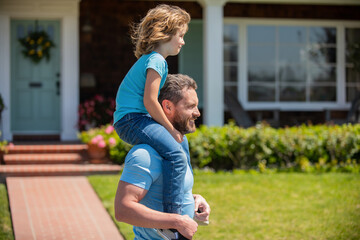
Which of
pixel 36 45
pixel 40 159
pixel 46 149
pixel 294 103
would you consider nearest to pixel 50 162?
pixel 40 159

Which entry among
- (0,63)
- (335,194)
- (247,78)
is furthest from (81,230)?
(247,78)

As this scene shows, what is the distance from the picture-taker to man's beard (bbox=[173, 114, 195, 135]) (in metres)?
1.86

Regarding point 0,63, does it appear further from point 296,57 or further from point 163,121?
point 163,121

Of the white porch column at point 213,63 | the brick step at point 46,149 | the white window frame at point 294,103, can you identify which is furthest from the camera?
the white window frame at point 294,103

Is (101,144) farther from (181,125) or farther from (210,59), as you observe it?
(181,125)

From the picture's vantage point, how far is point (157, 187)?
1.79m

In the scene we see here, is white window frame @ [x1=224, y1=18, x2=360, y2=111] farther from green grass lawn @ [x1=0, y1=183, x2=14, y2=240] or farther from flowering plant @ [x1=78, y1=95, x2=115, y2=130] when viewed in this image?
green grass lawn @ [x1=0, y1=183, x2=14, y2=240]

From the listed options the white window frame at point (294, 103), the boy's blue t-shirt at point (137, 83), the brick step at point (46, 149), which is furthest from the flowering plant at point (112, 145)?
the boy's blue t-shirt at point (137, 83)

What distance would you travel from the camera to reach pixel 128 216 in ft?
5.39

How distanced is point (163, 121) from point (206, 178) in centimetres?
519

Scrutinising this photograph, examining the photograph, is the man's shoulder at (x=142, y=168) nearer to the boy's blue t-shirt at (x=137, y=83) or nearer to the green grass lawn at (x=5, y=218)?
the boy's blue t-shirt at (x=137, y=83)

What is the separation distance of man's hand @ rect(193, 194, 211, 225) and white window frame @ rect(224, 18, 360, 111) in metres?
9.19

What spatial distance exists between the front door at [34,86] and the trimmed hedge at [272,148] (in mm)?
3541

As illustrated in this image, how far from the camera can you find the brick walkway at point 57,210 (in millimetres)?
4648
